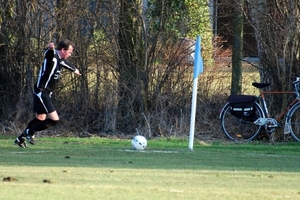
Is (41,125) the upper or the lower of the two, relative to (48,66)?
lower

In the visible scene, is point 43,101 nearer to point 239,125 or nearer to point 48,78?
point 48,78

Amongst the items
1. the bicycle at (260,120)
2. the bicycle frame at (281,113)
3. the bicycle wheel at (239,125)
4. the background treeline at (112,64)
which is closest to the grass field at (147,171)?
the bicycle at (260,120)

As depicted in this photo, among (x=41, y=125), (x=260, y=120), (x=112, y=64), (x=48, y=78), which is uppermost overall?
(x=112, y=64)

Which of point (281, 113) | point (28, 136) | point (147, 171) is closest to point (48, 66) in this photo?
point (28, 136)

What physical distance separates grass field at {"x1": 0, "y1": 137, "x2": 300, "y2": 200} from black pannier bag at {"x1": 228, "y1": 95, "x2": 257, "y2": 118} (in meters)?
1.22

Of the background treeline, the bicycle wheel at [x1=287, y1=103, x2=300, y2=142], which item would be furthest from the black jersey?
the bicycle wheel at [x1=287, y1=103, x2=300, y2=142]

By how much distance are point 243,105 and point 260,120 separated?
0.54 m

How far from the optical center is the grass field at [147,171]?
862cm

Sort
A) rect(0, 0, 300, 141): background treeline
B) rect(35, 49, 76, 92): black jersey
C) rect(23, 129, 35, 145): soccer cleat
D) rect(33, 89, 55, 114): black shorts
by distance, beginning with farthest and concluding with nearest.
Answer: rect(0, 0, 300, 141): background treeline → rect(23, 129, 35, 145): soccer cleat → rect(33, 89, 55, 114): black shorts → rect(35, 49, 76, 92): black jersey

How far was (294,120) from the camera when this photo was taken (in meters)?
17.2

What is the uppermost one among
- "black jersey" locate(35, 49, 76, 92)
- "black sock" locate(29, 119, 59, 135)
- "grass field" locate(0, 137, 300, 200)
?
"black jersey" locate(35, 49, 76, 92)

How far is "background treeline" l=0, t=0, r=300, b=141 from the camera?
60.6 feet

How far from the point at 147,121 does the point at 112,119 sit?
806 millimetres

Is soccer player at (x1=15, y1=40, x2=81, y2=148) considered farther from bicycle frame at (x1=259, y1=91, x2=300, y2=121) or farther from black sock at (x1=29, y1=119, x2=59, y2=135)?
bicycle frame at (x1=259, y1=91, x2=300, y2=121)
